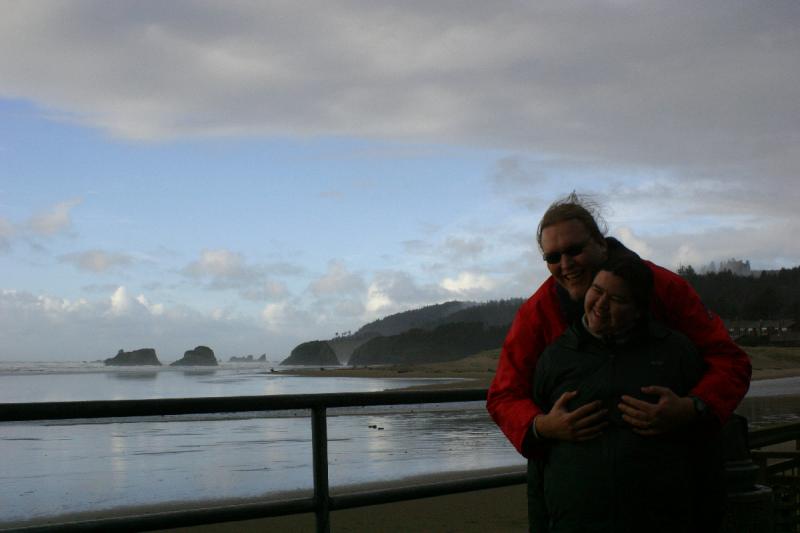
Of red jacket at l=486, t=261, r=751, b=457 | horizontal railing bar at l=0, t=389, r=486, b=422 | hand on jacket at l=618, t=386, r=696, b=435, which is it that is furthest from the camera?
horizontal railing bar at l=0, t=389, r=486, b=422

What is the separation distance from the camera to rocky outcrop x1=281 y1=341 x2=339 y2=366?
144 m

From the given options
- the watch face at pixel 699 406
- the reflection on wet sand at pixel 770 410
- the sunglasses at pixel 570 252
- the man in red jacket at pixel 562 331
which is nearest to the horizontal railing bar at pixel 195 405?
the man in red jacket at pixel 562 331

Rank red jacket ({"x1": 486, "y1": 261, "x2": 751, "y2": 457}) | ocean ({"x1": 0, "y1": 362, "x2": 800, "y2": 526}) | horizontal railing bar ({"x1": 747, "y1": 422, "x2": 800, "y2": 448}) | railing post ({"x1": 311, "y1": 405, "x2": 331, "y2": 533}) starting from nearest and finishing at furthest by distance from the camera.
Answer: red jacket ({"x1": 486, "y1": 261, "x2": 751, "y2": 457}), railing post ({"x1": 311, "y1": 405, "x2": 331, "y2": 533}), horizontal railing bar ({"x1": 747, "y1": 422, "x2": 800, "y2": 448}), ocean ({"x1": 0, "y1": 362, "x2": 800, "y2": 526})

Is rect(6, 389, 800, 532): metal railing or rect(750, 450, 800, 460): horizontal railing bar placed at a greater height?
rect(6, 389, 800, 532): metal railing

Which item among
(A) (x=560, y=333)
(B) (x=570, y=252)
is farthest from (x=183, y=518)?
(B) (x=570, y=252)

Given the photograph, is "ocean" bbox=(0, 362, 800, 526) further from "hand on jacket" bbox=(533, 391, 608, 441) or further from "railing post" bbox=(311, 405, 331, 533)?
"hand on jacket" bbox=(533, 391, 608, 441)

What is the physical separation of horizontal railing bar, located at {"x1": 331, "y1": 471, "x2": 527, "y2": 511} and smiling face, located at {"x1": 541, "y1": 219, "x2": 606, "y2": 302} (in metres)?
1.44

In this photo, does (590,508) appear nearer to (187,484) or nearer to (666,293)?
(666,293)

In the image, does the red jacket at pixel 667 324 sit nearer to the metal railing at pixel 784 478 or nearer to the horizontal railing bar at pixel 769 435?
the horizontal railing bar at pixel 769 435

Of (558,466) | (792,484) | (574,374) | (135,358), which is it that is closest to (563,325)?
(574,374)

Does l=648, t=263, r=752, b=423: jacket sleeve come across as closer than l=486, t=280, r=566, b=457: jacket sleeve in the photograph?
Yes

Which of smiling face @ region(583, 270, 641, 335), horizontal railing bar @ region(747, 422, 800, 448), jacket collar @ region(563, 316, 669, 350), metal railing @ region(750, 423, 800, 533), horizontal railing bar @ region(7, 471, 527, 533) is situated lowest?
metal railing @ region(750, 423, 800, 533)

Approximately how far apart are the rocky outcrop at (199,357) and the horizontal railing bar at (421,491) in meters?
120

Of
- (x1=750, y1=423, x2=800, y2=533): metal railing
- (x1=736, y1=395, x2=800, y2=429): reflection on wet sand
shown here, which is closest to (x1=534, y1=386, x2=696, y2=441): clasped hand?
(x1=750, y1=423, x2=800, y2=533): metal railing
